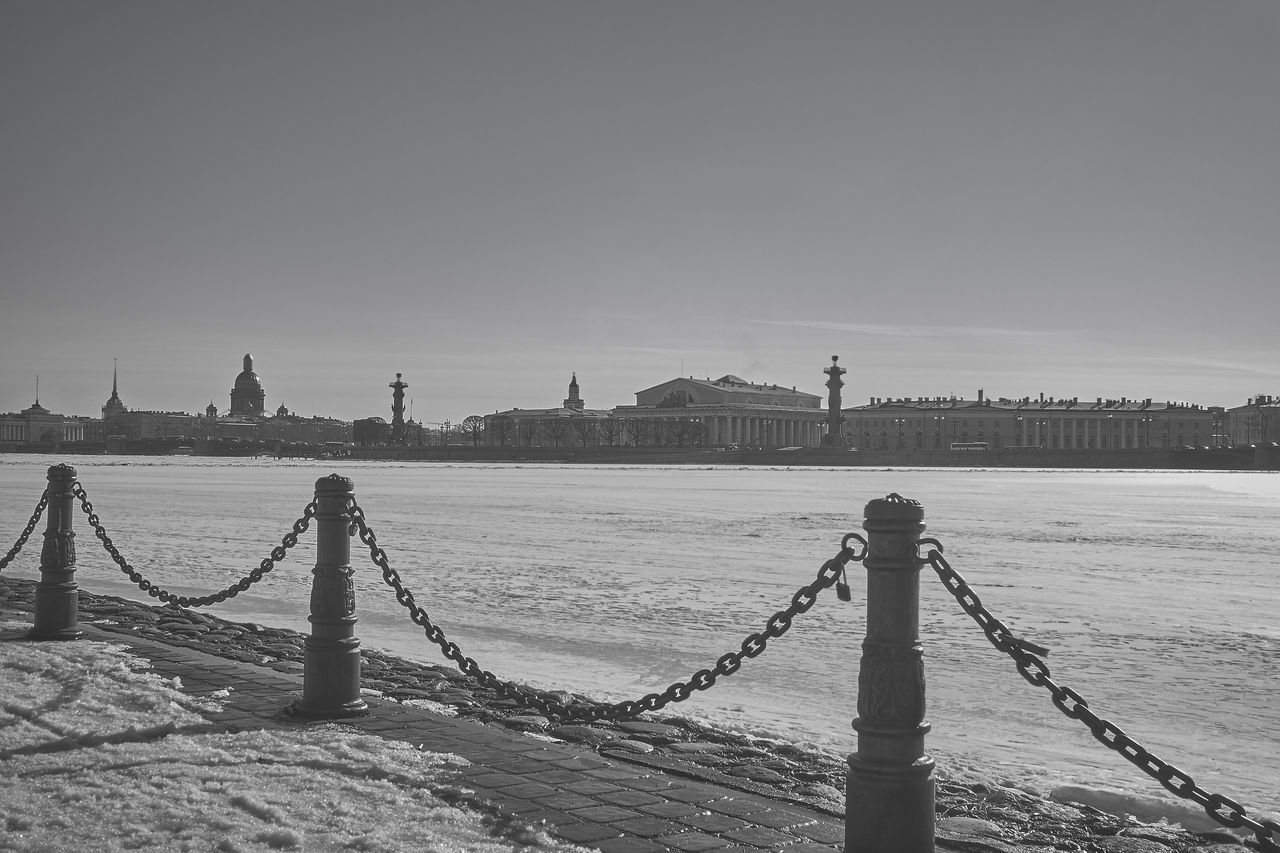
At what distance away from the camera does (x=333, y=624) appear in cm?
591

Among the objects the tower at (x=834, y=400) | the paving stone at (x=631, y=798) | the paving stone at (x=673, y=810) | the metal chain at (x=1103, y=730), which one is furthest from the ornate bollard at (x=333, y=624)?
the tower at (x=834, y=400)

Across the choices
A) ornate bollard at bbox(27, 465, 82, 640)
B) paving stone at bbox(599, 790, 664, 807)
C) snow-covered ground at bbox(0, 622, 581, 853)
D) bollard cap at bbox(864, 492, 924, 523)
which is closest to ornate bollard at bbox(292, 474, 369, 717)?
snow-covered ground at bbox(0, 622, 581, 853)

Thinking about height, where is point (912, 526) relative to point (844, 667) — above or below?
above

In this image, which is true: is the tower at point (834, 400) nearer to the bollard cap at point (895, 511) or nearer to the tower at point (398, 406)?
the tower at point (398, 406)

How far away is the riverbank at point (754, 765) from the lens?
169 inches

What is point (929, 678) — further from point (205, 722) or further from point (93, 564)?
point (93, 564)

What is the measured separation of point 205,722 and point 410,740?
996 millimetres

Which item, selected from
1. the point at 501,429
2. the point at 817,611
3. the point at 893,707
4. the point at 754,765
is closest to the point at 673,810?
the point at 754,765

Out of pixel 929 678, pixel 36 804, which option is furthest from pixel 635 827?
pixel 929 678

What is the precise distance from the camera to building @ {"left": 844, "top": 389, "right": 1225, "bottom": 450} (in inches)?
6156

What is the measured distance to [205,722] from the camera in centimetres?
554

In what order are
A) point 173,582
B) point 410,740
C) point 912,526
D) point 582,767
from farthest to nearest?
point 173,582 < point 410,740 < point 582,767 < point 912,526

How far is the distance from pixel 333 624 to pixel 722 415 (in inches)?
6091

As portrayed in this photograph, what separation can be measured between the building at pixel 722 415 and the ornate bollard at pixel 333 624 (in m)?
141
